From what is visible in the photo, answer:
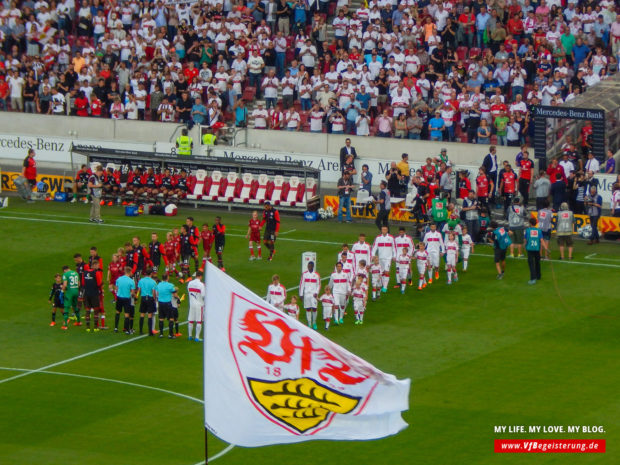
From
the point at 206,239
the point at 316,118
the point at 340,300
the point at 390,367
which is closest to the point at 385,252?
the point at 340,300

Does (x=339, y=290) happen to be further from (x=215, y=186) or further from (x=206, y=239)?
(x=215, y=186)

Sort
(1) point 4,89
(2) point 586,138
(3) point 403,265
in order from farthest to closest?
1. (1) point 4,89
2. (2) point 586,138
3. (3) point 403,265

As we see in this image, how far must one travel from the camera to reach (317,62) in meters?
54.3

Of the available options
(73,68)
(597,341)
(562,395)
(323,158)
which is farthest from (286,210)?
(562,395)

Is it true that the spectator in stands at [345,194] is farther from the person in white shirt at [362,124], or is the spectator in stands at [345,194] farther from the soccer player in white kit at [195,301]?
the soccer player in white kit at [195,301]

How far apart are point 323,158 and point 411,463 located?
26.4 m

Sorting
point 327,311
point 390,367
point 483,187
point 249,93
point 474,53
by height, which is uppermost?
point 474,53

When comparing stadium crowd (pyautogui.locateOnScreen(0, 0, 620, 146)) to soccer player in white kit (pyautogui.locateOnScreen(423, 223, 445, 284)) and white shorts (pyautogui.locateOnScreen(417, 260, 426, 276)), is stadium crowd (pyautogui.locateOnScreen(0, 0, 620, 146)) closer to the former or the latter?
soccer player in white kit (pyautogui.locateOnScreen(423, 223, 445, 284))

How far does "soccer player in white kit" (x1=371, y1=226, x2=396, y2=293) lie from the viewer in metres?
38.0

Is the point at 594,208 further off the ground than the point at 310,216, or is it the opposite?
the point at 594,208

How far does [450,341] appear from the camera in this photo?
32781mm

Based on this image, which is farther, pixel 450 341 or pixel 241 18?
pixel 241 18

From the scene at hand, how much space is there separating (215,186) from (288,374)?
34195 millimetres

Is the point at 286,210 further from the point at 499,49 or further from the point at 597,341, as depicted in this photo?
the point at 597,341
